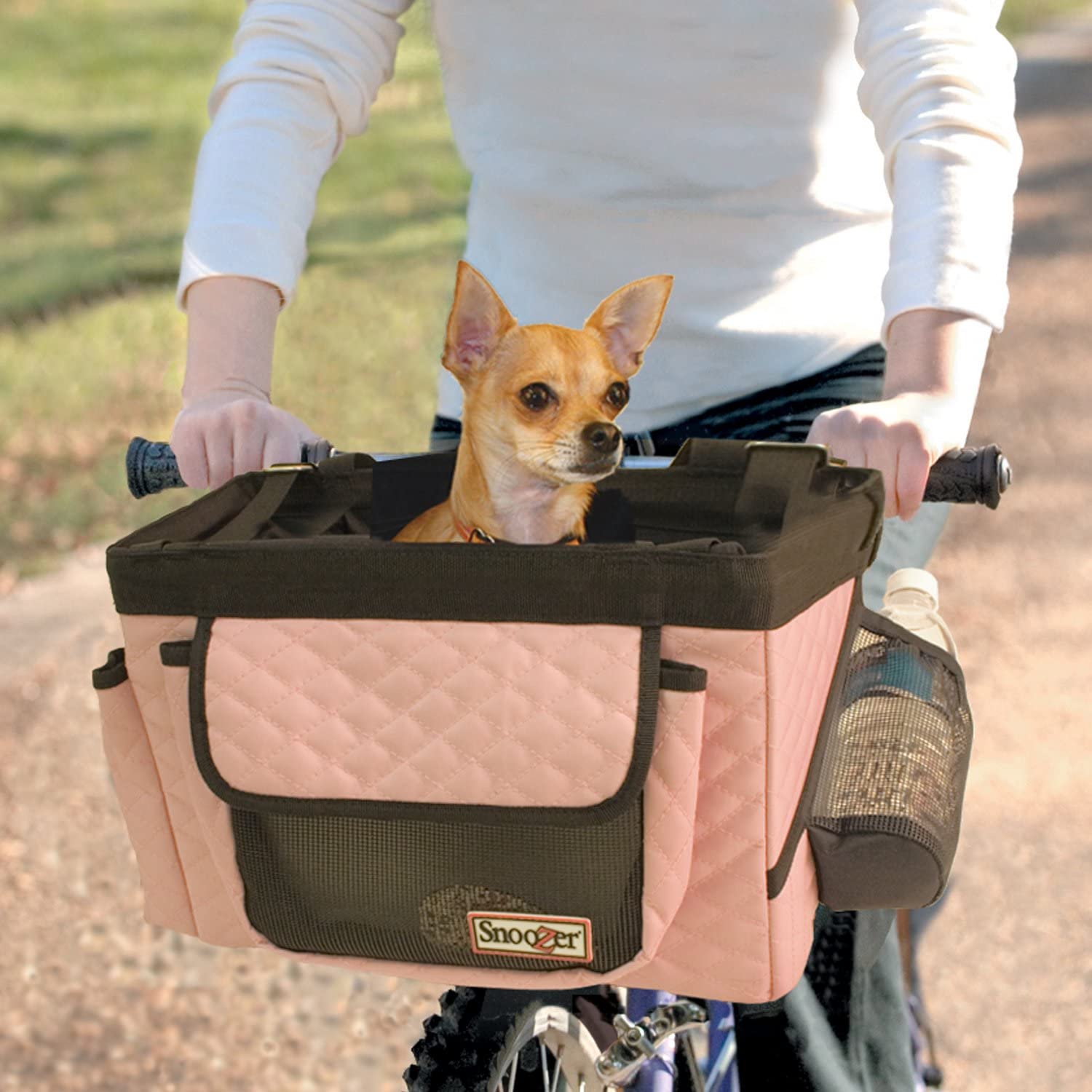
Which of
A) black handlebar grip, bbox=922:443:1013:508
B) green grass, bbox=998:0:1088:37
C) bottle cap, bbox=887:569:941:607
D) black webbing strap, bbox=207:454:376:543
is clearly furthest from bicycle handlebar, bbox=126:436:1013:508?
green grass, bbox=998:0:1088:37

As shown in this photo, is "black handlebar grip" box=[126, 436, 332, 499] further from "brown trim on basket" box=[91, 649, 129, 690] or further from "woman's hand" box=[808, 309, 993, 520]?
"woman's hand" box=[808, 309, 993, 520]

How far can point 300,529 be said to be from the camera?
60.1 inches

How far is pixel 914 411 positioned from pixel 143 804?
0.78 m

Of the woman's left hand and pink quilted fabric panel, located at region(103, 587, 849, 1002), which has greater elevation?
the woman's left hand

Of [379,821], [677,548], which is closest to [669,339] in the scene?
[677,548]

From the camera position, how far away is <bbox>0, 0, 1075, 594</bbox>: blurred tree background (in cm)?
500

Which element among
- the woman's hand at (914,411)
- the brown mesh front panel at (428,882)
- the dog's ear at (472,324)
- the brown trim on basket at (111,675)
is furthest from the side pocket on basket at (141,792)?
the woman's hand at (914,411)

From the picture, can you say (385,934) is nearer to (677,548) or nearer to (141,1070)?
(677,548)

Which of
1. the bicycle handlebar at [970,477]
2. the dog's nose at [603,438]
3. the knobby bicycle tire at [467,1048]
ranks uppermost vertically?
the dog's nose at [603,438]

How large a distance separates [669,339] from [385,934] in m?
0.76

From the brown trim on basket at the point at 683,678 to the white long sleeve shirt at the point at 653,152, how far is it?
63 centimetres

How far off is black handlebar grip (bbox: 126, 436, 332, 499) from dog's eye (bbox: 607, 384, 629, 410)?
13.4 inches

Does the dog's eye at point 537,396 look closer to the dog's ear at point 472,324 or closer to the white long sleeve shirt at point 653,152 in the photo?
the dog's ear at point 472,324

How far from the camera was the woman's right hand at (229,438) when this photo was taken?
4.77 feet
